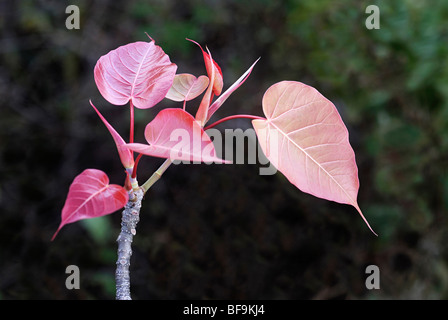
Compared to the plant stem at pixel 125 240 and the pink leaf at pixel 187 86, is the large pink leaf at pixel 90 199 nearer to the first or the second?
the plant stem at pixel 125 240

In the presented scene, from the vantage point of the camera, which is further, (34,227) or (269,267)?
(34,227)

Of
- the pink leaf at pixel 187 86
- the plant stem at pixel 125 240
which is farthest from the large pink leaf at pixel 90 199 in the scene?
the pink leaf at pixel 187 86

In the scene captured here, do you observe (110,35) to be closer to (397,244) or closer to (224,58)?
A: (224,58)

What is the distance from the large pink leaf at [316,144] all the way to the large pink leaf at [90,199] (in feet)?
0.48

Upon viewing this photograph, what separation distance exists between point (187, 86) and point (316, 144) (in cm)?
16

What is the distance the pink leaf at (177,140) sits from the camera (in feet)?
1.11

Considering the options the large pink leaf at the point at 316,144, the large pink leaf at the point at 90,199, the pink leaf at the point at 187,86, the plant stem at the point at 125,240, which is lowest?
the plant stem at the point at 125,240

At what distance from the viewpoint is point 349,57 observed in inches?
53.7

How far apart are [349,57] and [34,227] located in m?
1.28

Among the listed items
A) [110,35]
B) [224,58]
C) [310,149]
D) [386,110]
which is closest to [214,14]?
[224,58]

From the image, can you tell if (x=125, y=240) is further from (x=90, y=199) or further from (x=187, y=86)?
(x=187, y=86)

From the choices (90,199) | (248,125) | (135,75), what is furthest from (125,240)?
(248,125)

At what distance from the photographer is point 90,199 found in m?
0.38

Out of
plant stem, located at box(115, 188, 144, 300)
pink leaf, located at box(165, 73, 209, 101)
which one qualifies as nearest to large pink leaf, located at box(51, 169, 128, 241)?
plant stem, located at box(115, 188, 144, 300)
